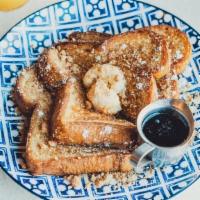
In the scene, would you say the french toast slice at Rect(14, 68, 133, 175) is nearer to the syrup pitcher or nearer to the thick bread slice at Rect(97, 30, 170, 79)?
the syrup pitcher

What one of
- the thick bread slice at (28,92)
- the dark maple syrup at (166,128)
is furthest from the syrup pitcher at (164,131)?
the thick bread slice at (28,92)

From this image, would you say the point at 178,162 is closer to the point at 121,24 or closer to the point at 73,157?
the point at 73,157

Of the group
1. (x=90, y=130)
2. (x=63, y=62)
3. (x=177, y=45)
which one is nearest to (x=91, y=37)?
(x=63, y=62)

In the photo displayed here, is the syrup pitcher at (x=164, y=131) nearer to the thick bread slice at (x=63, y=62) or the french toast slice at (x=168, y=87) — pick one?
the french toast slice at (x=168, y=87)

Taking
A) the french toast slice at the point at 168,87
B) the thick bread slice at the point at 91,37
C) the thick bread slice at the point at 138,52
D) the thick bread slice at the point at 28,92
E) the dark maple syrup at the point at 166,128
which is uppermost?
the thick bread slice at the point at 91,37

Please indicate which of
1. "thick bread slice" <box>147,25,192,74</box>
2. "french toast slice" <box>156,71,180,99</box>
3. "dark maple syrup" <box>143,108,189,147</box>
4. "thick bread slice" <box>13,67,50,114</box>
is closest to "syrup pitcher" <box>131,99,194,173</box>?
"dark maple syrup" <box>143,108,189,147</box>

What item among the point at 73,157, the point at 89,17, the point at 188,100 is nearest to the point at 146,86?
the point at 188,100

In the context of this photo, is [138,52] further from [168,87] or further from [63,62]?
[63,62]
